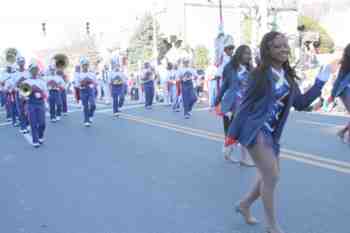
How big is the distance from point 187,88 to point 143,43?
30.9 m

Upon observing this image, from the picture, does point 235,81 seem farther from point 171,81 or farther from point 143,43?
point 143,43

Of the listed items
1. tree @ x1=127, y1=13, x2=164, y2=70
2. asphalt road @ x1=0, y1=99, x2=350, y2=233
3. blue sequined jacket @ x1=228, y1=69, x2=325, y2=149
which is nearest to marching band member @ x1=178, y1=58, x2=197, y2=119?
asphalt road @ x1=0, y1=99, x2=350, y2=233

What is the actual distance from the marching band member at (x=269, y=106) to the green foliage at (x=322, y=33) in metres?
38.5

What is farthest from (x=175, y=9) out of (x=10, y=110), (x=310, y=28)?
(x=10, y=110)

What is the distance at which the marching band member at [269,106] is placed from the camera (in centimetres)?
420

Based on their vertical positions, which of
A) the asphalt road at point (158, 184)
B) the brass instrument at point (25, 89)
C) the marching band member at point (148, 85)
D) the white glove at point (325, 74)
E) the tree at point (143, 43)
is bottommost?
the asphalt road at point (158, 184)

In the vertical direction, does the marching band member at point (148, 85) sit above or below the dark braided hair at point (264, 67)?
below

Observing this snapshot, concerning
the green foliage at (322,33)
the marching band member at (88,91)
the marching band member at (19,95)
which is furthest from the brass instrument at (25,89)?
the green foliage at (322,33)

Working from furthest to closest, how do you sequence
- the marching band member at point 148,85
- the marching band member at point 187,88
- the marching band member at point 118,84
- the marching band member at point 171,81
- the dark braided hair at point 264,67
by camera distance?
the marching band member at point 171,81
the marching band member at point 148,85
the marching band member at point 118,84
the marching band member at point 187,88
the dark braided hair at point 264,67

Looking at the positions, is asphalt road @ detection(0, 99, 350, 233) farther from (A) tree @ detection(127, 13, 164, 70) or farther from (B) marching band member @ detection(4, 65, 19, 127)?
(A) tree @ detection(127, 13, 164, 70)

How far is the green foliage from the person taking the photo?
137 ft

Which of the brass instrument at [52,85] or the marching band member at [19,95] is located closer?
the marching band member at [19,95]

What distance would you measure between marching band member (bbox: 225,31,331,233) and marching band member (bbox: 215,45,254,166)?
7.99 ft

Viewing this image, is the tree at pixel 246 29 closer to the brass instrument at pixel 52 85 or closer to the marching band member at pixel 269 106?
the brass instrument at pixel 52 85
